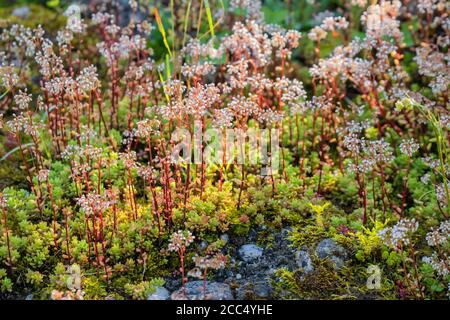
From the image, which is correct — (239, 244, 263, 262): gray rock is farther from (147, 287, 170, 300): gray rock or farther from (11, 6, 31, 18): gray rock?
(11, 6, 31, 18): gray rock

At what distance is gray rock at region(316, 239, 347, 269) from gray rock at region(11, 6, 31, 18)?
6290 mm

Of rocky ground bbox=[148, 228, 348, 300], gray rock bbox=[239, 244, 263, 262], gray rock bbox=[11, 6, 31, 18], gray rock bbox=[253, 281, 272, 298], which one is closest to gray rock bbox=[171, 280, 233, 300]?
rocky ground bbox=[148, 228, 348, 300]

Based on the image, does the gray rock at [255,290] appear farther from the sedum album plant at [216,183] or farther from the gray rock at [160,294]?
the gray rock at [160,294]

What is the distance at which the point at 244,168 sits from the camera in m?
6.38

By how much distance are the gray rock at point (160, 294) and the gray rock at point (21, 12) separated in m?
5.97

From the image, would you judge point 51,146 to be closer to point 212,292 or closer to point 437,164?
point 212,292

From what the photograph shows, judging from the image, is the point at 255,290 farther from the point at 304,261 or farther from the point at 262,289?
the point at 304,261

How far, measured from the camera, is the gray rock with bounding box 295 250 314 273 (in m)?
5.32

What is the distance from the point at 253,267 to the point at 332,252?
71 cm

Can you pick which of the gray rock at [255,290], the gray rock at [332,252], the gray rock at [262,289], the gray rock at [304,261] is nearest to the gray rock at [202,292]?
the gray rock at [255,290]

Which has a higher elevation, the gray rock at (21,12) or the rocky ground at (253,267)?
the gray rock at (21,12)

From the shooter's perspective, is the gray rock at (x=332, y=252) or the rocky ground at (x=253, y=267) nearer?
the rocky ground at (x=253, y=267)

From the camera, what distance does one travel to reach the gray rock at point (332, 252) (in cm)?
540
